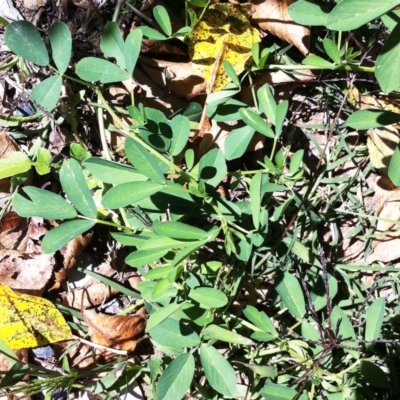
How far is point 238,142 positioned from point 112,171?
447 millimetres

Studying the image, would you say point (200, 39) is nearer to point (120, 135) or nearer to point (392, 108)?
point (120, 135)

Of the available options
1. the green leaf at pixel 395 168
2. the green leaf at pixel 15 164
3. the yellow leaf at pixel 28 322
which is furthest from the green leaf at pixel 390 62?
the yellow leaf at pixel 28 322

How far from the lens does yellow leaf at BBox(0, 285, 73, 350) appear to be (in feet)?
5.87

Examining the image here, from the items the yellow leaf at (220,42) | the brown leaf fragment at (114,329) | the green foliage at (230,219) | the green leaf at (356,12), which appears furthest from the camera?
the brown leaf fragment at (114,329)

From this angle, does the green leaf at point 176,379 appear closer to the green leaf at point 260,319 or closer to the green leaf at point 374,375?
the green leaf at point 260,319

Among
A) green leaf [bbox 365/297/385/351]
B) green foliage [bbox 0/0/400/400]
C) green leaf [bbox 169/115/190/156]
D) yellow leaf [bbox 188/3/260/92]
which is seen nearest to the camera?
green foliage [bbox 0/0/400/400]

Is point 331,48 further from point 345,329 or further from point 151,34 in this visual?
point 345,329

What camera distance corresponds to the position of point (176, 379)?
153 cm

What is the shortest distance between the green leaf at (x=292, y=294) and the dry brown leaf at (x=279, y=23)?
77 centimetres

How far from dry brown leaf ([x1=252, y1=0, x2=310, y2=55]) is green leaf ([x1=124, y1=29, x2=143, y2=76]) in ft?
1.54

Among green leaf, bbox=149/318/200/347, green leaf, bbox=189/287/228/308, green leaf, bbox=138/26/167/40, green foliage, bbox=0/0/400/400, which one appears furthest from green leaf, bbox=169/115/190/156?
green leaf, bbox=149/318/200/347

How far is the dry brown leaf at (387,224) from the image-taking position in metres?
1.95

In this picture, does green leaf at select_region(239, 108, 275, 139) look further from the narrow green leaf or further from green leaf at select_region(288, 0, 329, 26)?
the narrow green leaf

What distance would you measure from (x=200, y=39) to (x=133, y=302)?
95cm
